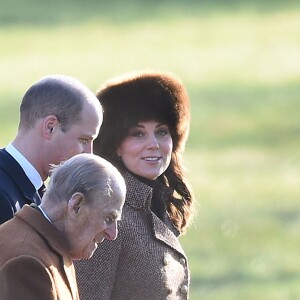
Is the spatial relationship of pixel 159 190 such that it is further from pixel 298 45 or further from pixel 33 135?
pixel 298 45

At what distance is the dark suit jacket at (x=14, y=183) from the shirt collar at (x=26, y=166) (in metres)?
0.01

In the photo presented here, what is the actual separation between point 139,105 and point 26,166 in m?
0.94

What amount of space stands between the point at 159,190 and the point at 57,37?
20275mm

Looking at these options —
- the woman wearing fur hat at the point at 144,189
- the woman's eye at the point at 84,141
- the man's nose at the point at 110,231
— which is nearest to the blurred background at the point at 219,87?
the woman wearing fur hat at the point at 144,189

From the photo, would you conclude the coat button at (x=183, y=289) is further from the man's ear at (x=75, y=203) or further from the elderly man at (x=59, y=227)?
the man's ear at (x=75, y=203)

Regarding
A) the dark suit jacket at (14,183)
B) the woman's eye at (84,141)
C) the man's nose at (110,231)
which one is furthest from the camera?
the woman's eye at (84,141)

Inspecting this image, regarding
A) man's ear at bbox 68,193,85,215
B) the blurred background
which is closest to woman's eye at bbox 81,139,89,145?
man's ear at bbox 68,193,85,215

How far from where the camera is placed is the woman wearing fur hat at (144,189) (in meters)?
5.79

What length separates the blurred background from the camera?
15.2 meters

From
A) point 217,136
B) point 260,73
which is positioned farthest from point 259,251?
point 260,73

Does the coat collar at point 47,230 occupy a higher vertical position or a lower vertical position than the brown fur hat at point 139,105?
lower

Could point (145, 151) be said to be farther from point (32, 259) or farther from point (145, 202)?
point (32, 259)

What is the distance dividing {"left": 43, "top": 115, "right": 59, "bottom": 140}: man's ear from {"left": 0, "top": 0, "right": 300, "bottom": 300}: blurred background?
7759 mm

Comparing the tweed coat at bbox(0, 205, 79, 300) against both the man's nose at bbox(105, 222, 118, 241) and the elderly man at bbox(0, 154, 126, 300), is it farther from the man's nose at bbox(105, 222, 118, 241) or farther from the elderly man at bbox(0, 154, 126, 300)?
the man's nose at bbox(105, 222, 118, 241)
